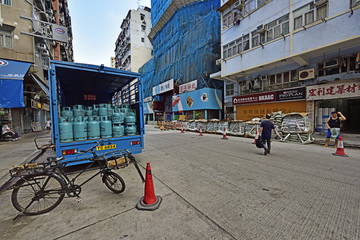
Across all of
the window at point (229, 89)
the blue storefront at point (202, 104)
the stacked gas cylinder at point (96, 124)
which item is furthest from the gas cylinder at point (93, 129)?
Result: the blue storefront at point (202, 104)

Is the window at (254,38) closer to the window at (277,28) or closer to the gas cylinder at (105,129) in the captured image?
the window at (277,28)

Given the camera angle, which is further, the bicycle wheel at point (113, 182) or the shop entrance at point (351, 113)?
the shop entrance at point (351, 113)

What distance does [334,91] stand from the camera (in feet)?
35.1

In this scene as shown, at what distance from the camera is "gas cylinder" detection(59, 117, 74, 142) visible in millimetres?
4203

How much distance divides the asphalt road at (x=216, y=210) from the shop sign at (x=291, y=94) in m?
10.1

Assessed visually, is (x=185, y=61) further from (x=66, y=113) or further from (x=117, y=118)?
(x=66, y=113)

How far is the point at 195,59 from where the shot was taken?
77.8 ft

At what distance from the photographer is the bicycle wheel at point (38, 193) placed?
2.55 m

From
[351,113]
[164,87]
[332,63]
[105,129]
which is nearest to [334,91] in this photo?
[332,63]

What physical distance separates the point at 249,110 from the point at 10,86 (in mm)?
20473

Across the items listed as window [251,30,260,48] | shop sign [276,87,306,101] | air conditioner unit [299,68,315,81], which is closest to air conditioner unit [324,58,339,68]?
air conditioner unit [299,68,315,81]

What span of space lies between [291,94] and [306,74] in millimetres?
1842

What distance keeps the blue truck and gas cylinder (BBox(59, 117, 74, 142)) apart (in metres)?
0.04

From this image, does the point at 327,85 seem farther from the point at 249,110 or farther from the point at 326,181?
the point at 326,181
